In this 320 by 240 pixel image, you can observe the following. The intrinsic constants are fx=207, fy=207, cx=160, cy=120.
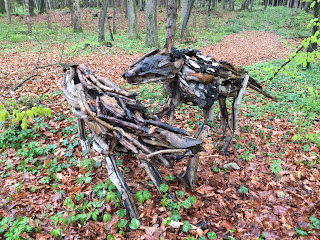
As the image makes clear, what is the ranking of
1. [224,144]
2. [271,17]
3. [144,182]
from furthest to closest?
[271,17], [224,144], [144,182]

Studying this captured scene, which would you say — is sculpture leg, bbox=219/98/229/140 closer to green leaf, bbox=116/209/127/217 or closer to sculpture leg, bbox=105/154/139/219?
sculpture leg, bbox=105/154/139/219

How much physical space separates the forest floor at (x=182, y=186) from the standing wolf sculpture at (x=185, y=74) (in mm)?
1509

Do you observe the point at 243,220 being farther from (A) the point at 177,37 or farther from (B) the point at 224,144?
(A) the point at 177,37

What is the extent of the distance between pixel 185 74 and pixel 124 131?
4.47 ft

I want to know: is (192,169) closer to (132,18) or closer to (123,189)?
(123,189)

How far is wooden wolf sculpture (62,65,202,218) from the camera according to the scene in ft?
8.70

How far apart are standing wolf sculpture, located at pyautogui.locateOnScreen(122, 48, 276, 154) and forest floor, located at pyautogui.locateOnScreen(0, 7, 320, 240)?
4.95ft

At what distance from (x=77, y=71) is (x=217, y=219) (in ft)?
11.5

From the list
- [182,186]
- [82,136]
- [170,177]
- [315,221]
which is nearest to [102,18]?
[82,136]

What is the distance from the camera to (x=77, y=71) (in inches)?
149

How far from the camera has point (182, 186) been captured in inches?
148

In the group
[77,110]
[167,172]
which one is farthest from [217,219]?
[77,110]

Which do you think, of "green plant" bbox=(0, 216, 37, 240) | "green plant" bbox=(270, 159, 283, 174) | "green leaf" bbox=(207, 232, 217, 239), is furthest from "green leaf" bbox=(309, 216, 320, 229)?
"green plant" bbox=(0, 216, 37, 240)

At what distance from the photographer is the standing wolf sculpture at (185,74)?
3074 mm
